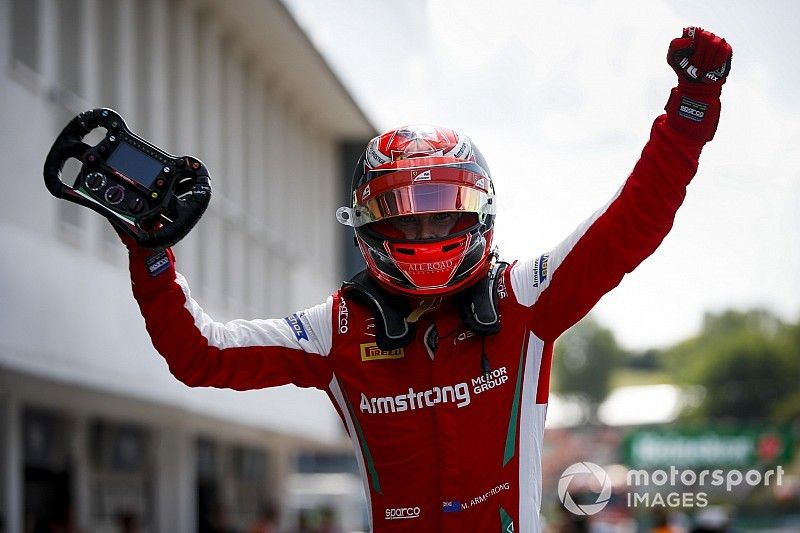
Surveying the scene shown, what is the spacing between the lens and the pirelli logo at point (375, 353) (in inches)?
174

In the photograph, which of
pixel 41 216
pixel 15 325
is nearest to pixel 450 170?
pixel 15 325

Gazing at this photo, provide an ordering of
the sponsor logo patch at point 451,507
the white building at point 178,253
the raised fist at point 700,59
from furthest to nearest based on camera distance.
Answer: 1. the white building at point 178,253
2. the sponsor logo patch at point 451,507
3. the raised fist at point 700,59

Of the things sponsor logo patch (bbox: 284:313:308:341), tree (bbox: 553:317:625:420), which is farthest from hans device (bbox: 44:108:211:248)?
tree (bbox: 553:317:625:420)

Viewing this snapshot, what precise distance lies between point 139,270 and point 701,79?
1888mm

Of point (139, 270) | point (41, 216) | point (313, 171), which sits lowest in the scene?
point (139, 270)

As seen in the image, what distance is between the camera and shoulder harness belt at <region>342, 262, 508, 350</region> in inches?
171

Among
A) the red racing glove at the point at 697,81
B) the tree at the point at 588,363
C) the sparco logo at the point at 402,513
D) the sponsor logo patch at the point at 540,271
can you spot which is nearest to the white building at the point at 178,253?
the sparco logo at the point at 402,513

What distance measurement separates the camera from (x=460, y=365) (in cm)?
437

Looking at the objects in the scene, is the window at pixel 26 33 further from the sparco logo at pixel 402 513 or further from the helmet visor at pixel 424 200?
the sparco logo at pixel 402 513

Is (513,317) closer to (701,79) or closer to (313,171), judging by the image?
(701,79)

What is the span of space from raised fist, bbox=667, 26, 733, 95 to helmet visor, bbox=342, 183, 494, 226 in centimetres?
78

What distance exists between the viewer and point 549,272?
14.5 ft

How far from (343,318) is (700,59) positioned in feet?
4.76

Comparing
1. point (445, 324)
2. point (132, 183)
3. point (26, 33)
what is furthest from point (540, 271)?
point (26, 33)
